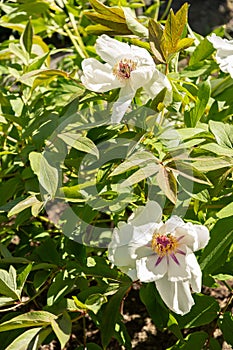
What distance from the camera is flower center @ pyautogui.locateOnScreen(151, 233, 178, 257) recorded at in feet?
2.51

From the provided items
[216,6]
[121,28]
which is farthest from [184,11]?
[216,6]

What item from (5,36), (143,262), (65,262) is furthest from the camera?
(5,36)

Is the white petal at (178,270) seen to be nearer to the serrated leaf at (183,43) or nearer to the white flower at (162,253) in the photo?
the white flower at (162,253)

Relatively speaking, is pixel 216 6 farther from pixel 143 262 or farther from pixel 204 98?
pixel 143 262

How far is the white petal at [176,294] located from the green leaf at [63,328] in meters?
0.14

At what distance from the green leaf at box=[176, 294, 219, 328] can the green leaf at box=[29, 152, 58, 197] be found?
11.3 inches

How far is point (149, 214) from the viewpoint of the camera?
2.52 feet

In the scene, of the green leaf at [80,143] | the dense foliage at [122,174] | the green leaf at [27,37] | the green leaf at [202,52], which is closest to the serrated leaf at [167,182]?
the dense foliage at [122,174]

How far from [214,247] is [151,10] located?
2.65ft

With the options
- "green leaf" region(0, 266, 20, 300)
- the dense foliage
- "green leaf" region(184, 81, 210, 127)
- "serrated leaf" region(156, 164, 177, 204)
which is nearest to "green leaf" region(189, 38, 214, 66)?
the dense foliage

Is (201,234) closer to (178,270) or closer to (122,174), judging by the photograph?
(178,270)

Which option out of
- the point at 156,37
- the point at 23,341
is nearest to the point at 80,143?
the point at 156,37

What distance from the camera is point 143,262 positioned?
0.76 metres

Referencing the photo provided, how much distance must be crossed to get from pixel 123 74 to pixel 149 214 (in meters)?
0.18
